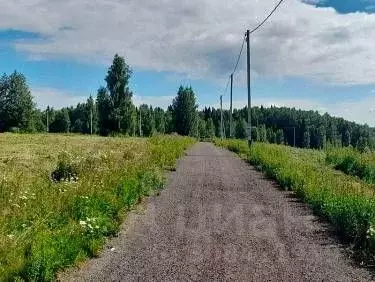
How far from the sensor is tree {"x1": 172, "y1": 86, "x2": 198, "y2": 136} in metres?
85.3

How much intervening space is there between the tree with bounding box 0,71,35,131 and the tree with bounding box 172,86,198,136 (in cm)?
2363

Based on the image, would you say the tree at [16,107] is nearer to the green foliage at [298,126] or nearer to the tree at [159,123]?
the tree at [159,123]

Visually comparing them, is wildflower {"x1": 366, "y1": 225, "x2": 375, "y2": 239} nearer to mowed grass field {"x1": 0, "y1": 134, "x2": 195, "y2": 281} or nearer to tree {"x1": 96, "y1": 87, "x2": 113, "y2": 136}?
mowed grass field {"x1": 0, "y1": 134, "x2": 195, "y2": 281}

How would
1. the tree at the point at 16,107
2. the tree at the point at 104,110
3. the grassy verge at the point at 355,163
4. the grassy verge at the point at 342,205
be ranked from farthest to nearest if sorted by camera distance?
the tree at the point at 104,110 < the tree at the point at 16,107 < the grassy verge at the point at 355,163 < the grassy verge at the point at 342,205

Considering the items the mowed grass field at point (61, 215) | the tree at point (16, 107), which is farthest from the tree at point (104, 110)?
the mowed grass field at point (61, 215)

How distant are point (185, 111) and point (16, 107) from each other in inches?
1057

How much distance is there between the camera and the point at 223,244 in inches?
309

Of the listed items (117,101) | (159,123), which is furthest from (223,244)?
(159,123)

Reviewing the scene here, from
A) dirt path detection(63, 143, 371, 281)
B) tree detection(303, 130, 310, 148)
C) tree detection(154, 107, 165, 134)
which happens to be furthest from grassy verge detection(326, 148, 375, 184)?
tree detection(303, 130, 310, 148)

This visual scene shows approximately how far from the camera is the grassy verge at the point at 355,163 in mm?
19422

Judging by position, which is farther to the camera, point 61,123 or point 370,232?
point 61,123

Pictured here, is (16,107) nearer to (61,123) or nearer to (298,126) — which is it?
(61,123)

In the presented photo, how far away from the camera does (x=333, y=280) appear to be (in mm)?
6430

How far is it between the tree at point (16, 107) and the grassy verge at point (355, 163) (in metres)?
55.5
